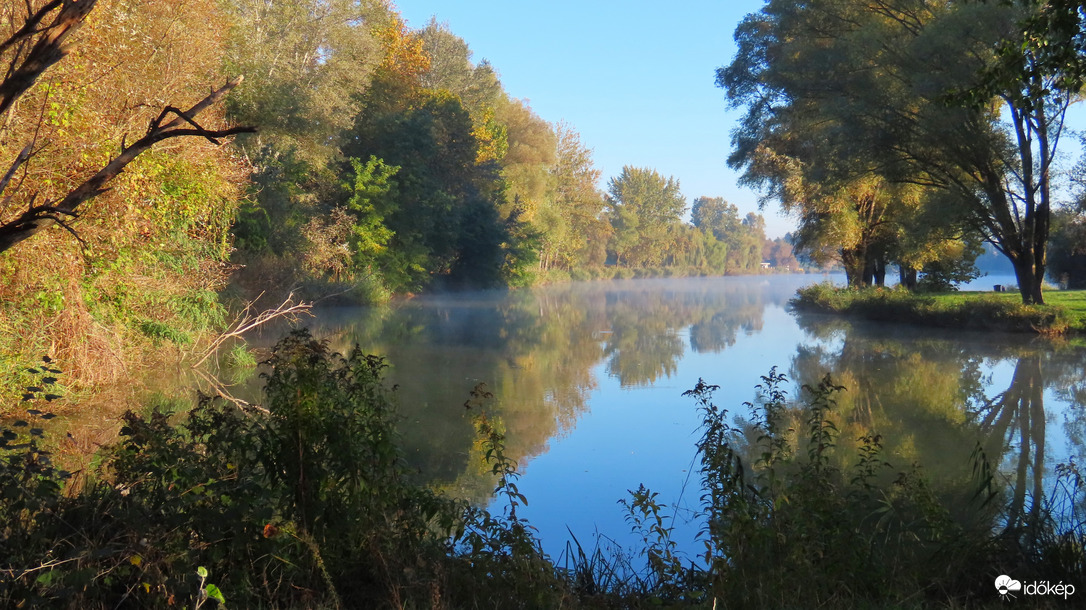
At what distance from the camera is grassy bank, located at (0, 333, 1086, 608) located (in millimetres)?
3354

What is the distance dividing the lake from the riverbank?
67 cm

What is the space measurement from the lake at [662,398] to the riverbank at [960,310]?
26.4 inches

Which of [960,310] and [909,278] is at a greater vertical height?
[909,278]

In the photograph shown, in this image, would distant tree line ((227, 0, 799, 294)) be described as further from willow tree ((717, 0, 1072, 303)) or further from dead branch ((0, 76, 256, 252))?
dead branch ((0, 76, 256, 252))

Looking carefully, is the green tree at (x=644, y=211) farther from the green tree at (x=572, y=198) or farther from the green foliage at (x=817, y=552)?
the green foliage at (x=817, y=552)

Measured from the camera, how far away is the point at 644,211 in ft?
296

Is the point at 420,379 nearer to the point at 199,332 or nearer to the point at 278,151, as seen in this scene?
the point at 199,332

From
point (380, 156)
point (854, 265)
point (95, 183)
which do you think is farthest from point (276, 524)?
point (380, 156)

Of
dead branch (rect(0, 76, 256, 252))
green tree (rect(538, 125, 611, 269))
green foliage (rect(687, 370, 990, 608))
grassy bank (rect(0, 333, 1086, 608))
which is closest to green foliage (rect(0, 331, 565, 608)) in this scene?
grassy bank (rect(0, 333, 1086, 608))

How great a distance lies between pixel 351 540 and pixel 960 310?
2094cm

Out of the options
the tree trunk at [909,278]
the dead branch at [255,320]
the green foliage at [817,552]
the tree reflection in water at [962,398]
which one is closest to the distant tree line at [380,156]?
the dead branch at [255,320]

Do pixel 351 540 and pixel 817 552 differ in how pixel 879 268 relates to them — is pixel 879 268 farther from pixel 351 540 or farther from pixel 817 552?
pixel 351 540

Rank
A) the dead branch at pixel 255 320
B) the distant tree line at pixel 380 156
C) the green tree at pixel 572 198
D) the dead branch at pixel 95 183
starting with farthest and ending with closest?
the green tree at pixel 572 198 → the distant tree line at pixel 380 156 → the dead branch at pixel 255 320 → the dead branch at pixel 95 183

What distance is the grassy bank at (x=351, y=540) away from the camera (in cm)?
335
